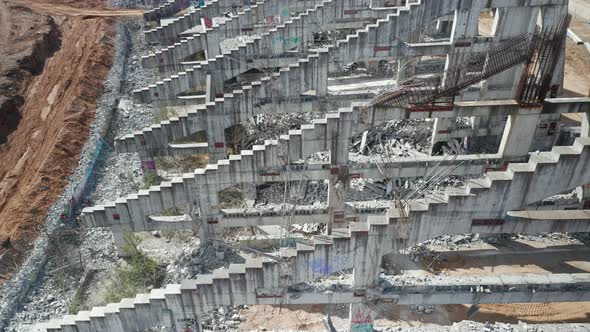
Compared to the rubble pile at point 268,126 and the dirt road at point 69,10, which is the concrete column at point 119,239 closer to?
the rubble pile at point 268,126

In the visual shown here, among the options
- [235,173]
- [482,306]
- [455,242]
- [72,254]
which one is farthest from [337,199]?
[72,254]

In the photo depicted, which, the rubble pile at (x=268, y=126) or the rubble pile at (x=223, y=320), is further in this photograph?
the rubble pile at (x=268, y=126)

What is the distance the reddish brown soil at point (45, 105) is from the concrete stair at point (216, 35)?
4625 millimetres

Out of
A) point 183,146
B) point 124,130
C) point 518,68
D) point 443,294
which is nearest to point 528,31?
point 518,68

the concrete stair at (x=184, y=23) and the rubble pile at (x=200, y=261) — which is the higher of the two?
the concrete stair at (x=184, y=23)

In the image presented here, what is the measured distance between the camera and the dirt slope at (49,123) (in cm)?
1814

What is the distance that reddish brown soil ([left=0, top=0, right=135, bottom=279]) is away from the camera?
18328 mm

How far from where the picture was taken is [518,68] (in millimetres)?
19500

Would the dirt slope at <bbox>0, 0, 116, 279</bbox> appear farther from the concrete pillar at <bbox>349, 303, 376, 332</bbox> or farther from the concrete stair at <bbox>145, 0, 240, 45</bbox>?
the concrete pillar at <bbox>349, 303, 376, 332</bbox>

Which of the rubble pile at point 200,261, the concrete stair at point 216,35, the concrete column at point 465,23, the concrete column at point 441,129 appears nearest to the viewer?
the rubble pile at point 200,261

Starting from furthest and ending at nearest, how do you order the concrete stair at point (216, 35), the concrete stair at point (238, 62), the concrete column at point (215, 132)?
the concrete stair at point (216, 35), the concrete stair at point (238, 62), the concrete column at point (215, 132)

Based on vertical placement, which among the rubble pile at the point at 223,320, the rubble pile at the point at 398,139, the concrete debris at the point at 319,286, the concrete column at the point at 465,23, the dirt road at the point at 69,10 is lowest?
the rubble pile at the point at 223,320

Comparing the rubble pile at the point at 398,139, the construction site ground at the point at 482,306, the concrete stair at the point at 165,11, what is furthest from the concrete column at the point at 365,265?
the concrete stair at the point at 165,11

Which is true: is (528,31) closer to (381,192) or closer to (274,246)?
(381,192)
